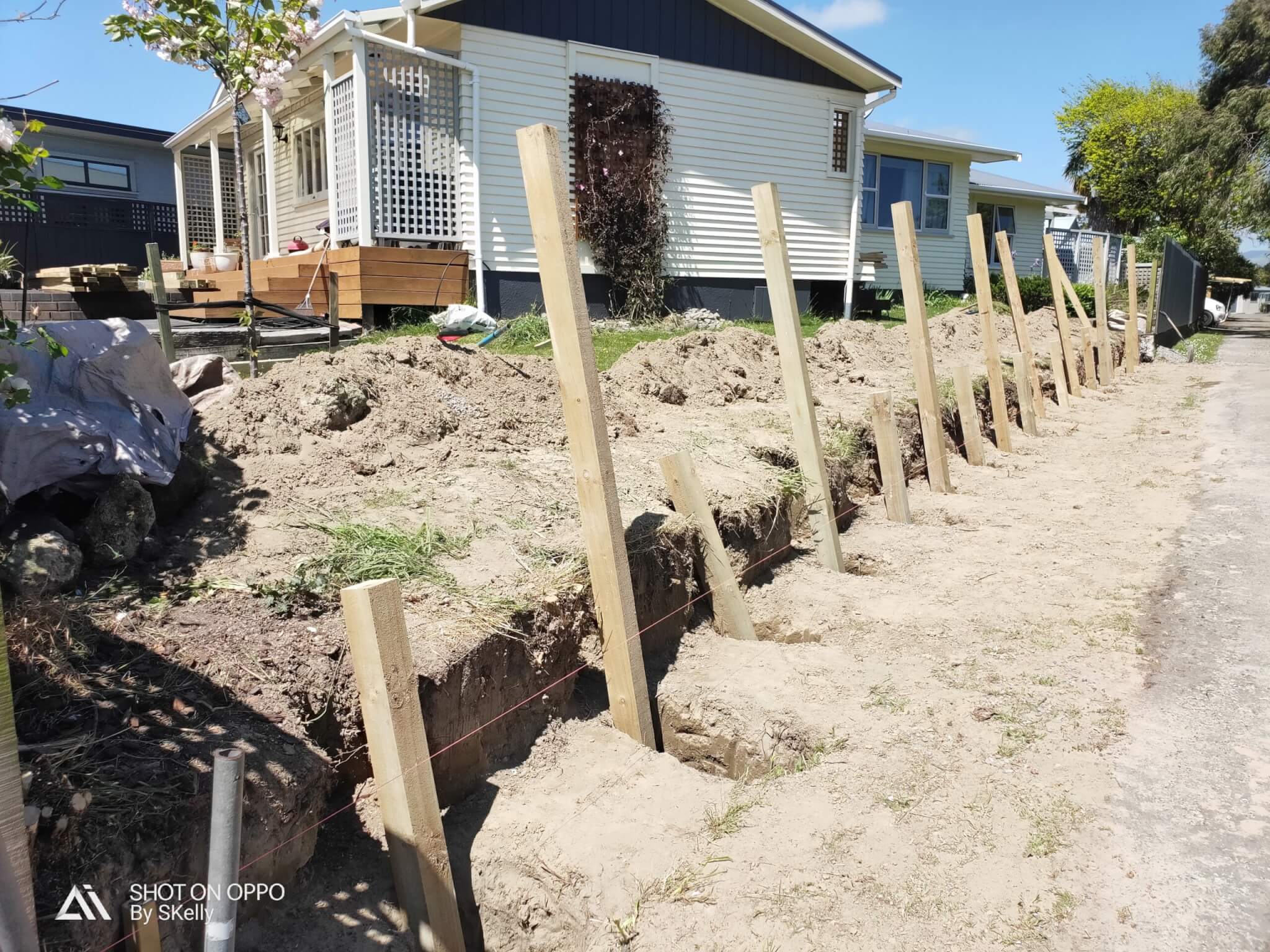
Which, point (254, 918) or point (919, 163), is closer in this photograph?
point (254, 918)

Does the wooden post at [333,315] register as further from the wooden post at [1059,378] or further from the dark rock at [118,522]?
the wooden post at [1059,378]

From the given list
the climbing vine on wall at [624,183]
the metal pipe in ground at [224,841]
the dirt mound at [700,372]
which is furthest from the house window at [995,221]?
the metal pipe in ground at [224,841]

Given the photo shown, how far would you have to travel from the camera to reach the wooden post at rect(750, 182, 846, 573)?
17.2 ft

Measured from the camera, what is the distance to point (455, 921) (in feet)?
9.04

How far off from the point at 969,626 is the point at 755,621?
1.07 m

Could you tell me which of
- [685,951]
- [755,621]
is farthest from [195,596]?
[755,621]

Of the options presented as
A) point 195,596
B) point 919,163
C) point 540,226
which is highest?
point 919,163

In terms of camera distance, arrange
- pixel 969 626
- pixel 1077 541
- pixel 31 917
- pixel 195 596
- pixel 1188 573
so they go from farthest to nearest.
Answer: pixel 1077 541
pixel 1188 573
pixel 969 626
pixel 195 596
pixel 31 917

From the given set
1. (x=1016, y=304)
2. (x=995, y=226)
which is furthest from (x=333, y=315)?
(x=995, y=226)

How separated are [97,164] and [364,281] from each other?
43.6ft

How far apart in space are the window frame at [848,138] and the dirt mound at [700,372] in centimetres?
961

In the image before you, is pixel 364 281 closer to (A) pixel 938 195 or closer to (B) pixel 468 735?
(B) pixel 468 735

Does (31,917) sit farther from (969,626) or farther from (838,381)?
(838,381)

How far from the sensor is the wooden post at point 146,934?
2137 millimetres
